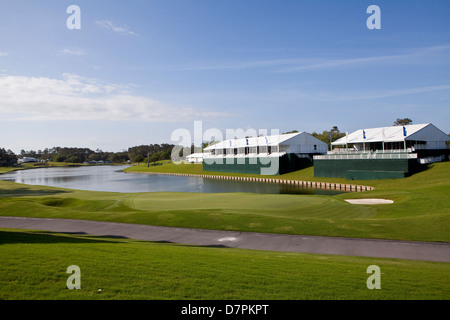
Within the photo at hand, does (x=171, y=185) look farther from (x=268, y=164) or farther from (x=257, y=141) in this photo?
(x=257, y=141)

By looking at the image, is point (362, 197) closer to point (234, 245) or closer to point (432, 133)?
point (234, 245)

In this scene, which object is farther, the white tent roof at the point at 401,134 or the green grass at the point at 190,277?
the white tent roof at the point at 401,134

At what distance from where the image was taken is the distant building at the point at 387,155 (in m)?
45.2

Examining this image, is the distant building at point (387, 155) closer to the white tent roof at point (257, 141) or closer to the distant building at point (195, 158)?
the white tent roof at point (257, 141)

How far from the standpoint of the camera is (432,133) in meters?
55.4

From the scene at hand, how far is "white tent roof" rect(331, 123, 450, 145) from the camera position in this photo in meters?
52.8

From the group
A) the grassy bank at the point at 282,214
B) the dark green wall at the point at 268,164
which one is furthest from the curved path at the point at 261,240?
the dark green wall at the point at 268,164

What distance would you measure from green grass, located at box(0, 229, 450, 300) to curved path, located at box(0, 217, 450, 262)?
2.60 meters

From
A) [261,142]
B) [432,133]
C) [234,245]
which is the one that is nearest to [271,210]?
[234,245]

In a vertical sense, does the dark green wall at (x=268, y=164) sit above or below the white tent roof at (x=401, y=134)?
below

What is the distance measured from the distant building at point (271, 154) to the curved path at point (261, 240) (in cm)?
5154

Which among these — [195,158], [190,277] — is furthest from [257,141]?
[190,277]

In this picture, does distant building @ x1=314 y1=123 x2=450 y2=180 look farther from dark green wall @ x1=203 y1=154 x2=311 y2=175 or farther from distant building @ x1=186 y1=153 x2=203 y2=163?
distant building @ x1=186 y1=153 x2=203 y2=163
